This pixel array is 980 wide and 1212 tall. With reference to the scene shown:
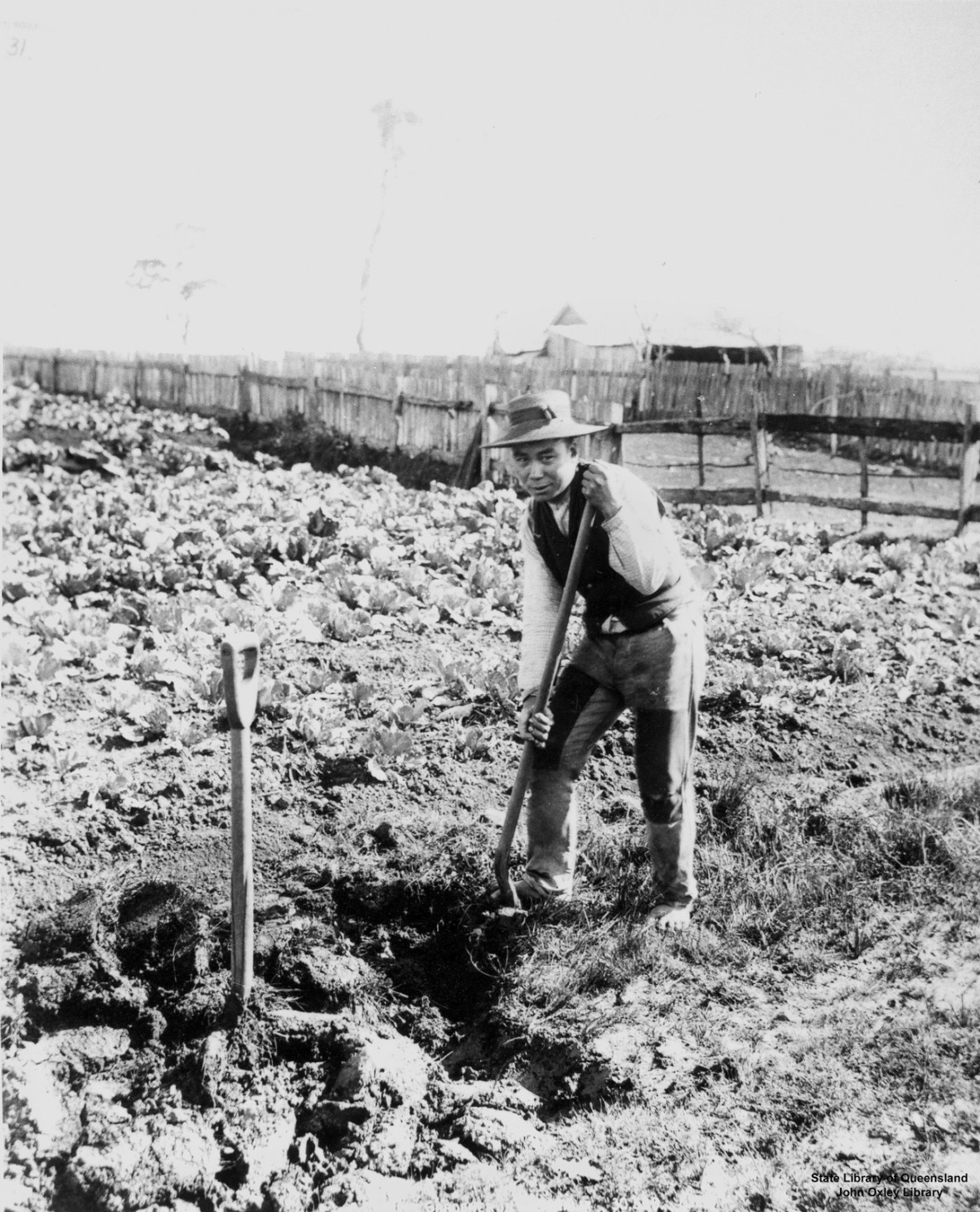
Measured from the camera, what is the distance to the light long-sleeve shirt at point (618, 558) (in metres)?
2.83

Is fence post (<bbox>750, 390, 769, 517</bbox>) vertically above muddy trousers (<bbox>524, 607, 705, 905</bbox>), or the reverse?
fence post (<bbox>750, 390, 769, 517</bbox>)

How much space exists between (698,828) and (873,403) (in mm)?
9681

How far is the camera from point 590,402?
28.8ft

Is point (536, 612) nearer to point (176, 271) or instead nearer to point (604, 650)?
point (604, 650)

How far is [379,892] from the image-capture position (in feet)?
10.7

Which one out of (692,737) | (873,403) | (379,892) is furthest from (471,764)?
(873,403)

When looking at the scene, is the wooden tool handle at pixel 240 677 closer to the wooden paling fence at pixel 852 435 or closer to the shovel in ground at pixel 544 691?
the shovel in ground at pixel 544 691

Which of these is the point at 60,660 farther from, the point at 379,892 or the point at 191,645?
the point at 379,892

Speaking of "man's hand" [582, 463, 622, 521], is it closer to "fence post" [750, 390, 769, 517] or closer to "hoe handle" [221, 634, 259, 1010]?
"hoe handle" [221, 634, 259, 1010]

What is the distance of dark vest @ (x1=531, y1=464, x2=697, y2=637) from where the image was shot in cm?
293

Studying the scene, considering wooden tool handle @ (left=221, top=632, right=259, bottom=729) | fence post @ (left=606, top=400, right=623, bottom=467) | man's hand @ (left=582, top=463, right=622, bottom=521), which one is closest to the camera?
wooden tool handle @ (left=221, top=632, right=259, bottom=729)

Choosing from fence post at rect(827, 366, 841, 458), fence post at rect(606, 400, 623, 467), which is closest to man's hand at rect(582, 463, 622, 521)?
fence post at rect(606, 400, 623, 467)

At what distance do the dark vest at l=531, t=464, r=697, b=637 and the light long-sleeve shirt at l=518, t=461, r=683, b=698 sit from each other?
22mm

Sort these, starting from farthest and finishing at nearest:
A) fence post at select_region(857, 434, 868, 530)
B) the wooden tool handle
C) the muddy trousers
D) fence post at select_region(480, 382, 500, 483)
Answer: fence post at select_region(480, 382, 500, 483)
fence post at select_region(857, 434, 868, 530)
the muddy trousers
the wooden tool handle
